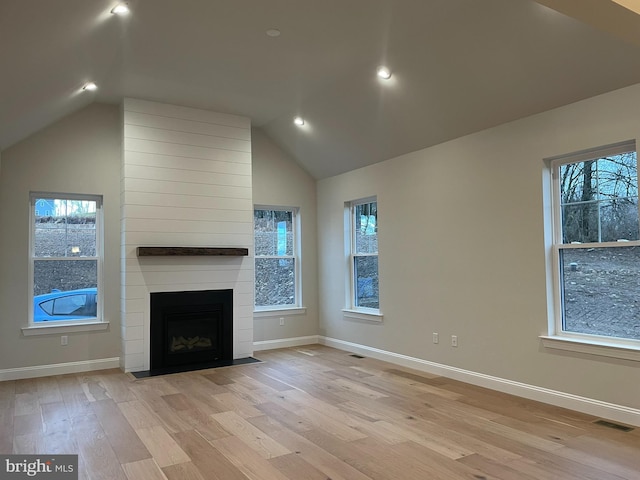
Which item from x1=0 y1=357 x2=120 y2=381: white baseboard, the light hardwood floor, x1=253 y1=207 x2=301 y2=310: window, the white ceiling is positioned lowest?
the light hardwood floor

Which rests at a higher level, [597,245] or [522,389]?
[597,245]

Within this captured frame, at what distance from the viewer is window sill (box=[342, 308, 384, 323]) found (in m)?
5.89

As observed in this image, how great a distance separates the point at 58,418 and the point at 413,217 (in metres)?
3.87

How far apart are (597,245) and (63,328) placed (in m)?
5.34

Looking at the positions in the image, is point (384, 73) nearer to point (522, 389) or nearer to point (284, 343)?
point (522, 389)

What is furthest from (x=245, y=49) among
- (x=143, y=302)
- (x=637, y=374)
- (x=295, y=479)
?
(x=637, y=374)

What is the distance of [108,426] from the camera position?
144 inches

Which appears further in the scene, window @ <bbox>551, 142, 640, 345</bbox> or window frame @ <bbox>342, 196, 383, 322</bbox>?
window frame @ <bbox>342, 196, 383, 322</bbox>

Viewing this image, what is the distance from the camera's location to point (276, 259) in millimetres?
6875

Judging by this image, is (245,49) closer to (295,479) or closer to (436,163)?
(436,163)

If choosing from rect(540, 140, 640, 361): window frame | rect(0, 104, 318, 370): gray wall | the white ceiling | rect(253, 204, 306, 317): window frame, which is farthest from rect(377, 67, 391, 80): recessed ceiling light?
rect(0, 104, 318, 370): gray wall

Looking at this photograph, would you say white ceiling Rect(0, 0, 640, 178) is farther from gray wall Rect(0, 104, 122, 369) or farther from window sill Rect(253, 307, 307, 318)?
window sill Rect(253, 307, 307, 318)

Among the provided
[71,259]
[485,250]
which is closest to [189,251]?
[71,259]

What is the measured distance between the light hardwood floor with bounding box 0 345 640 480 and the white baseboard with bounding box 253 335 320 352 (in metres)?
1.43
